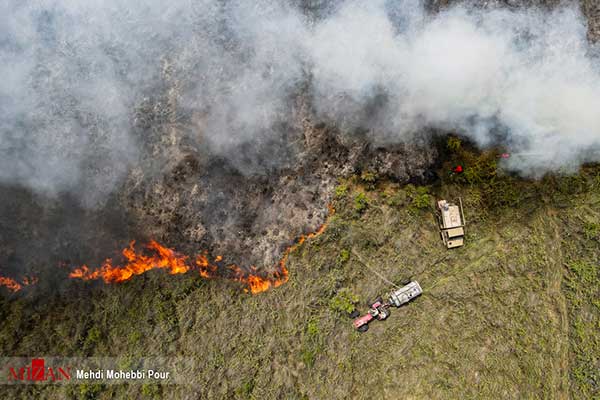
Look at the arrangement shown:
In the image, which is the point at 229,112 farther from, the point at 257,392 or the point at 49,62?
the point at 257,392

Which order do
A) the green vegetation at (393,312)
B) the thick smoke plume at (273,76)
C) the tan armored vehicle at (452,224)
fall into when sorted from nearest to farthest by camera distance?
1. the green vegetation at (393,312)
2. the thick smoke plume at (273,76)
3. the tan armored vehicle at (452,224)

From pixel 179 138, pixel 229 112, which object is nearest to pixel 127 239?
pixel 179 138

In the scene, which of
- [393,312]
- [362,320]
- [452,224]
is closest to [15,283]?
[362,320]

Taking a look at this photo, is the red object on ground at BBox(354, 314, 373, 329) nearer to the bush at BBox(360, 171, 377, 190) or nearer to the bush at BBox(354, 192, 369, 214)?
the bush at BBox(354, 192, 369, 214)

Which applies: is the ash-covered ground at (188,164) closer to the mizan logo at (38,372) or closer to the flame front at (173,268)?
the flame front at (173,268)

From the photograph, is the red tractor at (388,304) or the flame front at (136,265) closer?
the red tractor at (388,304)

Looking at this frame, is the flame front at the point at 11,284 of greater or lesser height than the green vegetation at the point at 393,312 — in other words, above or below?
above

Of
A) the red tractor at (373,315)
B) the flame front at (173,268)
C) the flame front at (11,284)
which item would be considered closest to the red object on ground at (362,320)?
the red tractor at (373,315)
